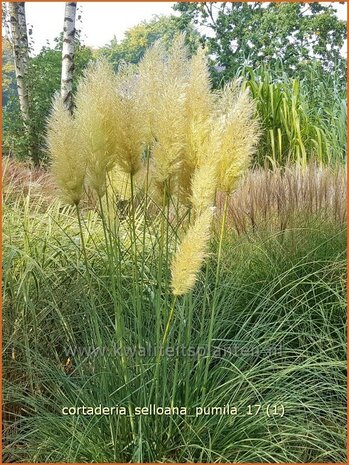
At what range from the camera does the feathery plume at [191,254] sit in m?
2.02

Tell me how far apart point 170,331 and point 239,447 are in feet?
1.75

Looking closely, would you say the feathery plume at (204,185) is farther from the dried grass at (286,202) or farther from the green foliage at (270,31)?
the green foliage at (270,31)

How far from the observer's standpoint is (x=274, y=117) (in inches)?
290

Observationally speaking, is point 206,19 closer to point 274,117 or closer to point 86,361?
point 274,117

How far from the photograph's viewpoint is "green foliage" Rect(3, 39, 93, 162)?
8.80 m

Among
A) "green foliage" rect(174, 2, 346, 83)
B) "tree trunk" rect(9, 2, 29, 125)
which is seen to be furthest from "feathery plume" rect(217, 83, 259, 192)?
"green foliage" rect(174, 2, 346, 83)

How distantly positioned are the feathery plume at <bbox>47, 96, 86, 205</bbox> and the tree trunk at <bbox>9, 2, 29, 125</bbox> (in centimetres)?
674

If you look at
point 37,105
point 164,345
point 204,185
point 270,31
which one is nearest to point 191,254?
point 204,185

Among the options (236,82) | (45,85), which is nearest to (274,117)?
(45,85)

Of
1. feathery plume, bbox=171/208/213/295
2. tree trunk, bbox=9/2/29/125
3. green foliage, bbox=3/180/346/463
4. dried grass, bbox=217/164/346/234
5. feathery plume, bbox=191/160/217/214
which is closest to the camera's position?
feathery plume, bbox=171/208/213/295

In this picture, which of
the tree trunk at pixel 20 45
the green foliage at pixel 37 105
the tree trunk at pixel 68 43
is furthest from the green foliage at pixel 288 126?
the tree trunk at pixel 20 45

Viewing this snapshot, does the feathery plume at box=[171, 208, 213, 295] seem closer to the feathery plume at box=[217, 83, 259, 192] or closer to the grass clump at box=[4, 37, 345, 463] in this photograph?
the grass clump at box=[4, 37, 345, 463]

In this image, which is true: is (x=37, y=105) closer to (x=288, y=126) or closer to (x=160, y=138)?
(x=288, y=126)

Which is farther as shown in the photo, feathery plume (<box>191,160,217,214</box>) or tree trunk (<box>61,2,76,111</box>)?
tree trunk (<box>61,2,76,111</box>)
